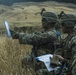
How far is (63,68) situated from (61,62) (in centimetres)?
26

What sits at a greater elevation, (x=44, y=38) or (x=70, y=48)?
(x=70, y=48)

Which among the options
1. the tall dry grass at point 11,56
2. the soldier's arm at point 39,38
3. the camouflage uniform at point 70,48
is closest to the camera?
the camouflage uniform at point 70,48

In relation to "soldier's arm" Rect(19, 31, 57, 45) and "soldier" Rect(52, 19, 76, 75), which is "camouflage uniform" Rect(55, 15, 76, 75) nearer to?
"soldier" Rect(52, 19, 76, 75)

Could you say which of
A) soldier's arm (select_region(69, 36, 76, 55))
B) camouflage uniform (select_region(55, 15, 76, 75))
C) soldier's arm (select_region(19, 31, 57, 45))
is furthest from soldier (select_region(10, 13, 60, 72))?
soldier's arm (select_region(69, 36, 76, 55))

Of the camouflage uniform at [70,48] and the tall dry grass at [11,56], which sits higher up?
the camouflage uniform at [70,48]

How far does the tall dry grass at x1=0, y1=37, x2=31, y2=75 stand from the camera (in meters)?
7.70

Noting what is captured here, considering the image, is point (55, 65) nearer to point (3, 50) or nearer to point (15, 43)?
point (3, 50)

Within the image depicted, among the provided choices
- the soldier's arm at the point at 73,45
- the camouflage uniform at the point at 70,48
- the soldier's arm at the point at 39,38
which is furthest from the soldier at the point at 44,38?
the soldier's arm at the point at 73,45

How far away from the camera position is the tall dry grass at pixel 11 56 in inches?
303

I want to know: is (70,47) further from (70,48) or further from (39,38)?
(39,38)

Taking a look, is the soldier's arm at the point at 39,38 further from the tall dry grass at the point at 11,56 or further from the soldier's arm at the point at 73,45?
the tall dry grass at the point at 11,56

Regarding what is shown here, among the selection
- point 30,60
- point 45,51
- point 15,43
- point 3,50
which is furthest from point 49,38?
point 15,43

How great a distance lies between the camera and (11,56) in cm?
850

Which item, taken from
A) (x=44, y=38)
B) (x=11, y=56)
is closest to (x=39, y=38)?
(x=44, y=38)
